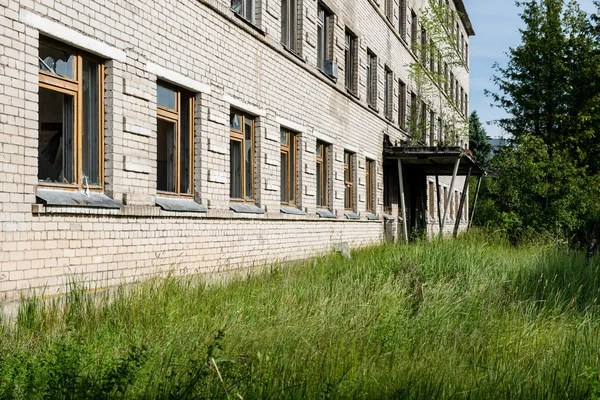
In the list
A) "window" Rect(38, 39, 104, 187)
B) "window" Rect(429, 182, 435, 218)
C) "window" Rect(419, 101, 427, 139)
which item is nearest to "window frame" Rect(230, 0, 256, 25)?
"window" Rect(38, 39, 104, 187)

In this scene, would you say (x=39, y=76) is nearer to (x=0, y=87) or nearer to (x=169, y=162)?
(x=0, y=87)

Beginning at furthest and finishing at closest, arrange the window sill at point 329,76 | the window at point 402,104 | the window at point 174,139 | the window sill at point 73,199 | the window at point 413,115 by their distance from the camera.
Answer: the window at point 413,115
the window at point 402,104
the window sill at point 329,76
the window at point 174,139
the window sill at point 73,199

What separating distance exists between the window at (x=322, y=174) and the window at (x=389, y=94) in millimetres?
6942

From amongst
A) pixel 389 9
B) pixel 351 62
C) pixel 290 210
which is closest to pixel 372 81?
pixel 351 62

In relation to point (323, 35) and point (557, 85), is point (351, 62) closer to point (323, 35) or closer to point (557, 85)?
point (323, 35)

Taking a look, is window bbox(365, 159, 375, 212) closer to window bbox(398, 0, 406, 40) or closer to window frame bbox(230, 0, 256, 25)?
window bbox(398, 0, 406, 40)

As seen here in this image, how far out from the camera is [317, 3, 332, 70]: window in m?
16.8

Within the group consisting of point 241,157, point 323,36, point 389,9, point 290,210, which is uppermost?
point 389,9

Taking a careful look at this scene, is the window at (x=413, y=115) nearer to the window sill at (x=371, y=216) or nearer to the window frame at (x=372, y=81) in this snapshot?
the window frame at (x=372, y=81)

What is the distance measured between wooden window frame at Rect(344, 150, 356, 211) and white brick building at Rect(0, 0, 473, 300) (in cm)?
38

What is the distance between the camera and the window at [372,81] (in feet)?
70.9

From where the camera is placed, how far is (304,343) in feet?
18.2

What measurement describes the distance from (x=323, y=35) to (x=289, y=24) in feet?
7.68

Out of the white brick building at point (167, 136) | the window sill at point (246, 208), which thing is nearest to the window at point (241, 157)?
the white brick building at point (167, 136)
